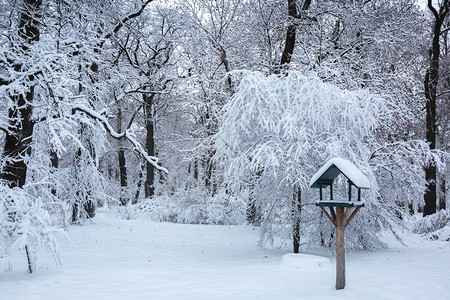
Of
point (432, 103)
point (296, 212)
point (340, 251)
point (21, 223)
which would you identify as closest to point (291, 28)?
point (296, 212)

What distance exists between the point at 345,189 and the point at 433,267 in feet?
7.70

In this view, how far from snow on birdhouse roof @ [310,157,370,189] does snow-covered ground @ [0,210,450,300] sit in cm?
166

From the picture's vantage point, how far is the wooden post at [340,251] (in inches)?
242

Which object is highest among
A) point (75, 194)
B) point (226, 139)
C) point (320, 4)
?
point (320, 4)

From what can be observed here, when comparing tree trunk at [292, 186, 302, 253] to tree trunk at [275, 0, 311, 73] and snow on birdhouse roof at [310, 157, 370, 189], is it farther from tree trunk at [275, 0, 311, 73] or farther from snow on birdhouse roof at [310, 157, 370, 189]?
tree trunk at [275, 0, 311, 73]

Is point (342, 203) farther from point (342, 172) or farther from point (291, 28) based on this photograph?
point (291, 28)

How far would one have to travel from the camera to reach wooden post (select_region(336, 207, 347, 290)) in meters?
6.16

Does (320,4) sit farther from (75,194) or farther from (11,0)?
(75,194)

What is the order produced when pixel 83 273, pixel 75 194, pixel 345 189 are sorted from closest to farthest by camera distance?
pixel 83 273
pixel 345 189
pixel 75 194

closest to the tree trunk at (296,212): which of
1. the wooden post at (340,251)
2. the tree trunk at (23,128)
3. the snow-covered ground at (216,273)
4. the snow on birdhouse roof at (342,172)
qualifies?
the snow-covered ground at (216,273)

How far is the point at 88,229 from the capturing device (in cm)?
1402

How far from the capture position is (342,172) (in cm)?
617

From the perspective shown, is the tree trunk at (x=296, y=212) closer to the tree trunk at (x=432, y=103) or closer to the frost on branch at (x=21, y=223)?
the frost on branch at (x=21, y=223)

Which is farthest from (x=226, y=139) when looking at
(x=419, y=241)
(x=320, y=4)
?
(x=419, y=241)
